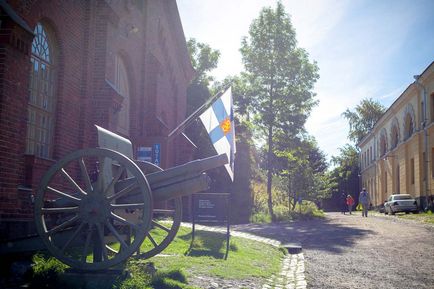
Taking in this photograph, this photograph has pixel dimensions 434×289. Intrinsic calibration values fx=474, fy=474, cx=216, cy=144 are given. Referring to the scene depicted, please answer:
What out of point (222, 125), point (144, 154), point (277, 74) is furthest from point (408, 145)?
point (222, 125)

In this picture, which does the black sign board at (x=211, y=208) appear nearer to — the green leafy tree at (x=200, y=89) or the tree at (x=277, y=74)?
the green leafy tree at (x=200, y=89)

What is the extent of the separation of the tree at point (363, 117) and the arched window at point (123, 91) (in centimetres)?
5219

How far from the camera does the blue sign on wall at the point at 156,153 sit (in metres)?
14.0

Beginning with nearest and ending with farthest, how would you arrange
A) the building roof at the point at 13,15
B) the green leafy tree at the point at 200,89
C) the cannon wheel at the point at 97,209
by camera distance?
1. the cannon wheel at the point at 97,209
2. the building roof at the point at 13,15
3. the green leafy tree at the point at 200,89

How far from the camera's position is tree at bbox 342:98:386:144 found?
63125 mm

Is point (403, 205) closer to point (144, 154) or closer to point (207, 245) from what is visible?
point (144, 154)

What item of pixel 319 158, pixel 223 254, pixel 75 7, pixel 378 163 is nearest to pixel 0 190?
pixel 223 254

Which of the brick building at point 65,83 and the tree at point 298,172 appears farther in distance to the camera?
the tree at point 298,172

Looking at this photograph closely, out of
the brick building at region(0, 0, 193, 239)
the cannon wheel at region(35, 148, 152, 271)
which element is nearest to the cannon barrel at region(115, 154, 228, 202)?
the cannon wheel at region(35, 148, 152, 271)

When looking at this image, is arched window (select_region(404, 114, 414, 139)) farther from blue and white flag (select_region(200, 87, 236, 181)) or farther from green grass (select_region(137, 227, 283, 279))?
blue and white flag (select_region(200, 87, 236, 181))

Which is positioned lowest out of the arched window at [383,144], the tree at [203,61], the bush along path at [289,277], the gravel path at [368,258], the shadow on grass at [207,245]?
the bush along path at [289,277]

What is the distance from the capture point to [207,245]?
10.1 metres

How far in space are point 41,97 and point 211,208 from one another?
4.32m

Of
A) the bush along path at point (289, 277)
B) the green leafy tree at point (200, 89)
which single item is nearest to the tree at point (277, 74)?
the green leafy tree at point (200, 89)
